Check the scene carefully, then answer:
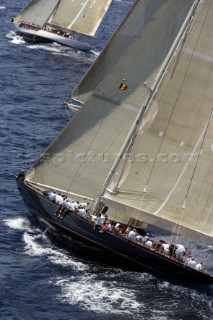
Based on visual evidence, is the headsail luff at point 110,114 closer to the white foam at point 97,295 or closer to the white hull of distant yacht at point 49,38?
the white foam at point 97,295

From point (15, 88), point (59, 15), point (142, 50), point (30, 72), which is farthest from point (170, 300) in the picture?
point (59, 15)

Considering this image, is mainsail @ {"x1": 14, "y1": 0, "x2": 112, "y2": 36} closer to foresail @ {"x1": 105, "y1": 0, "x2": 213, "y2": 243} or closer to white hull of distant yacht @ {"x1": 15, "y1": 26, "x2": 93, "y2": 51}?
white hull of distant yacht @ {"x1": 15, "y1": 26, "x2": 93, "y2": 51}

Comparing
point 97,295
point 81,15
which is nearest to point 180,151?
point 97,295

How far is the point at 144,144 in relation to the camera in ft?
236

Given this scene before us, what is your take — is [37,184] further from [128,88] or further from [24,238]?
[128,88]

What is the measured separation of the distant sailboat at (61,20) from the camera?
137625 mm

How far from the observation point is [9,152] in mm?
93000

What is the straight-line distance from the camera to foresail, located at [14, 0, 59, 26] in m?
139

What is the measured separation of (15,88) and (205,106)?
45853mm

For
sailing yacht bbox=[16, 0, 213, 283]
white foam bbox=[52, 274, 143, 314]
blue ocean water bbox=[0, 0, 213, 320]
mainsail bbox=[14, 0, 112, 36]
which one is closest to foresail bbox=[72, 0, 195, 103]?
sailing yacht bbox=[16, 0, 213, 283]

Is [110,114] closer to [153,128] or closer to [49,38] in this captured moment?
[153,128]

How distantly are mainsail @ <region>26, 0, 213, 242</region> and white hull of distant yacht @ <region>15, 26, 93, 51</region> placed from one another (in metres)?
61.9

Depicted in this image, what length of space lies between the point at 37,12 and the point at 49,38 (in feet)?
12.5

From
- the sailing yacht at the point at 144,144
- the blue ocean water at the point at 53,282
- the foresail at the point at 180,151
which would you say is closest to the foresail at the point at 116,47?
the sailing yacht at the point at 144,144
